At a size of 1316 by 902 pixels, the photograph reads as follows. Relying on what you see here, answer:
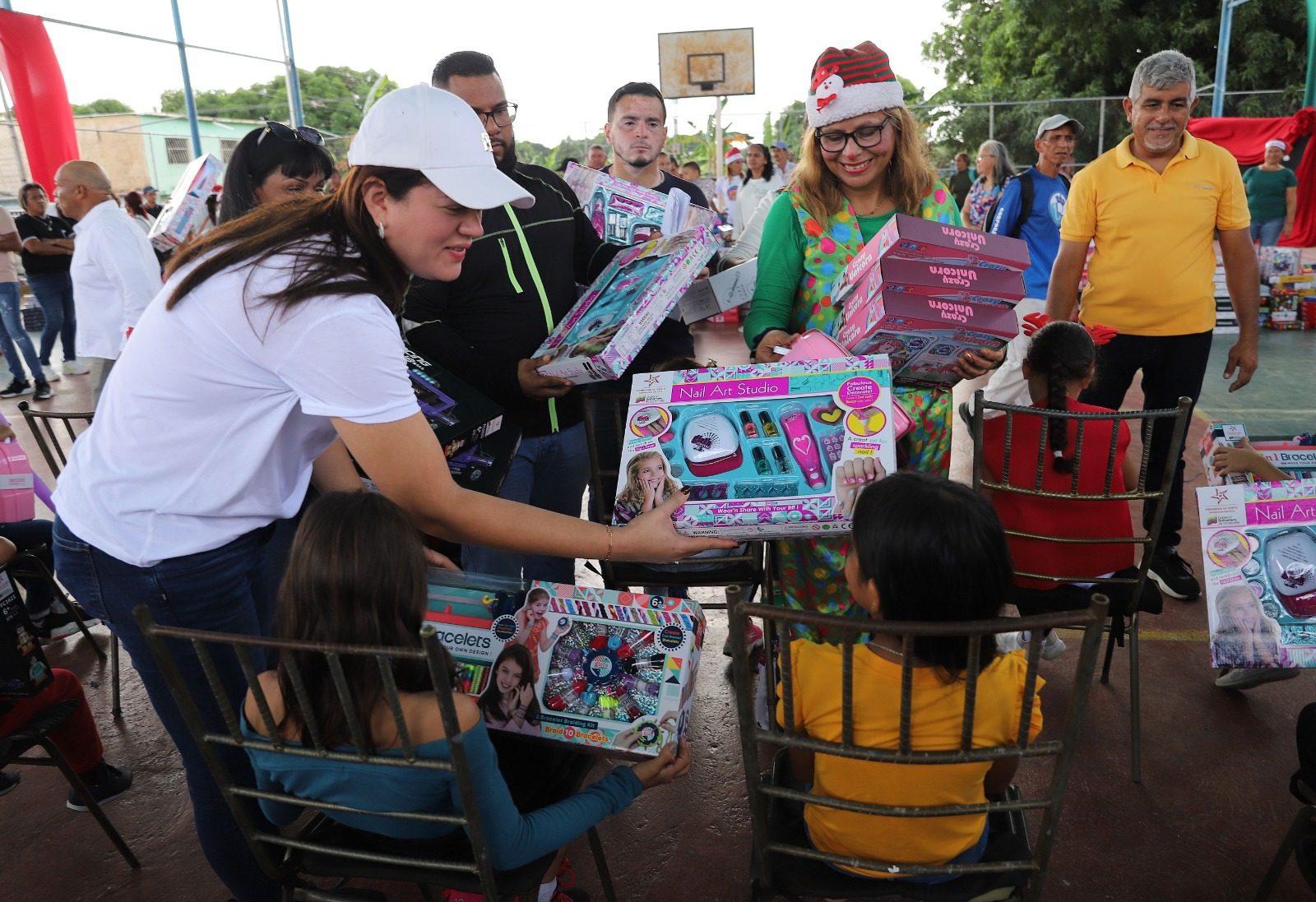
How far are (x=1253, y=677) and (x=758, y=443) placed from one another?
193 cm

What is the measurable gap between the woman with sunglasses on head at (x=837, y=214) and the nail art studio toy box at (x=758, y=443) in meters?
0.41

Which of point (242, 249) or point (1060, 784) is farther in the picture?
point (242, 249)

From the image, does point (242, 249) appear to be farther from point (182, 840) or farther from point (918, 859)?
point (182, 840)

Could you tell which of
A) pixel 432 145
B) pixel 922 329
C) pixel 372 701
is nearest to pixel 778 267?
pixel 922 329

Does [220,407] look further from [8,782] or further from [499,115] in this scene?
[8,782]

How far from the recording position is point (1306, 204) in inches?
430

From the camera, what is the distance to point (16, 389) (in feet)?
23.7

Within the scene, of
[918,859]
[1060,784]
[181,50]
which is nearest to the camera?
[1060,784]

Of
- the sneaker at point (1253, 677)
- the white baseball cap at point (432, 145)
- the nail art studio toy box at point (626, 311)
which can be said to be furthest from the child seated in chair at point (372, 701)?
the sneaker at point (1253, 677)

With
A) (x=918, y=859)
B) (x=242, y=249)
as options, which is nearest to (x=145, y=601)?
(x=242, y=249)

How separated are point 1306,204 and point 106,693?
44.1 feet

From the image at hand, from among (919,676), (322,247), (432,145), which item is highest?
(432,145)

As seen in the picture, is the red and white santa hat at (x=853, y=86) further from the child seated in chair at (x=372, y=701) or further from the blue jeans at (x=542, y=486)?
the child seated in chair at (x=372, y=701)

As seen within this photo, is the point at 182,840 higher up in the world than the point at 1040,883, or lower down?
lower down
